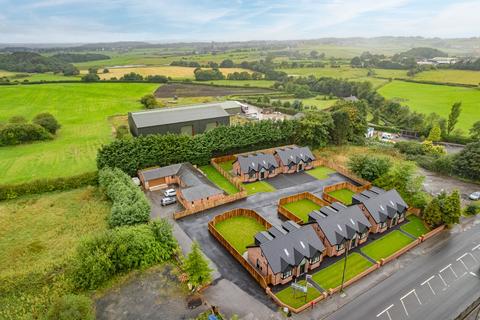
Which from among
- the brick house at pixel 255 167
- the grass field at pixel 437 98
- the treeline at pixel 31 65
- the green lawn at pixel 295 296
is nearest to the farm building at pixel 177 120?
the brick house at pixel 255 167

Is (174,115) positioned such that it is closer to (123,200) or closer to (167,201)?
(167,201)

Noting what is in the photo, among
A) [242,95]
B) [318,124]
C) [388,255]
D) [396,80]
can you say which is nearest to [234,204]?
[388,255]

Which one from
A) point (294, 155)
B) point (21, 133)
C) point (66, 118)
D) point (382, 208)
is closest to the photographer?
point (382, 208)

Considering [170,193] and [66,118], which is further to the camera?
[66,118]

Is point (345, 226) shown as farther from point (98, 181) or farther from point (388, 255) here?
point (98, 181)

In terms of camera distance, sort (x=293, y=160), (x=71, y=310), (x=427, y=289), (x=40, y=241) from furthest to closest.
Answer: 1. (x=293, y=160)
2. (x=40, y=241)
3. (x=427, y=289)
4. (x=71, y=310)

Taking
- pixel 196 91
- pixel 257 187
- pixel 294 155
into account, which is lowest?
pixel 257 187

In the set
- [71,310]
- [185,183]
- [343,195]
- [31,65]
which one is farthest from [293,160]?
[31,65]
